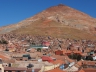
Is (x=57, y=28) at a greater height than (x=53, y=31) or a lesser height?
greater

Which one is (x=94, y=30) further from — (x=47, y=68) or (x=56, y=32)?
(x=47, y=68)

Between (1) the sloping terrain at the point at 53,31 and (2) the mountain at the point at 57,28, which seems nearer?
(1) the sloping terrain at the point at 53,31

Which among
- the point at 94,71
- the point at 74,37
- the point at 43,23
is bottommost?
the point at 94,71

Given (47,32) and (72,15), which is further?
(72,15)

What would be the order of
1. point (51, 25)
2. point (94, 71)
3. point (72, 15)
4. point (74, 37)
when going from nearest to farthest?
point (94, 71) < point (74, 37) < point (51, 25) < point (72, 15)

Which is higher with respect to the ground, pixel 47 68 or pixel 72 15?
pixel 72 15

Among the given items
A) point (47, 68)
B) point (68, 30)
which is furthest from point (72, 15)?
point (47, 68)

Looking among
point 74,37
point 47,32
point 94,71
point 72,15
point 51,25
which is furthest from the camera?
point 72,15

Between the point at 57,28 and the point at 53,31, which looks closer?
the point at 53,31

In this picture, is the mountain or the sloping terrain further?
the mountain
